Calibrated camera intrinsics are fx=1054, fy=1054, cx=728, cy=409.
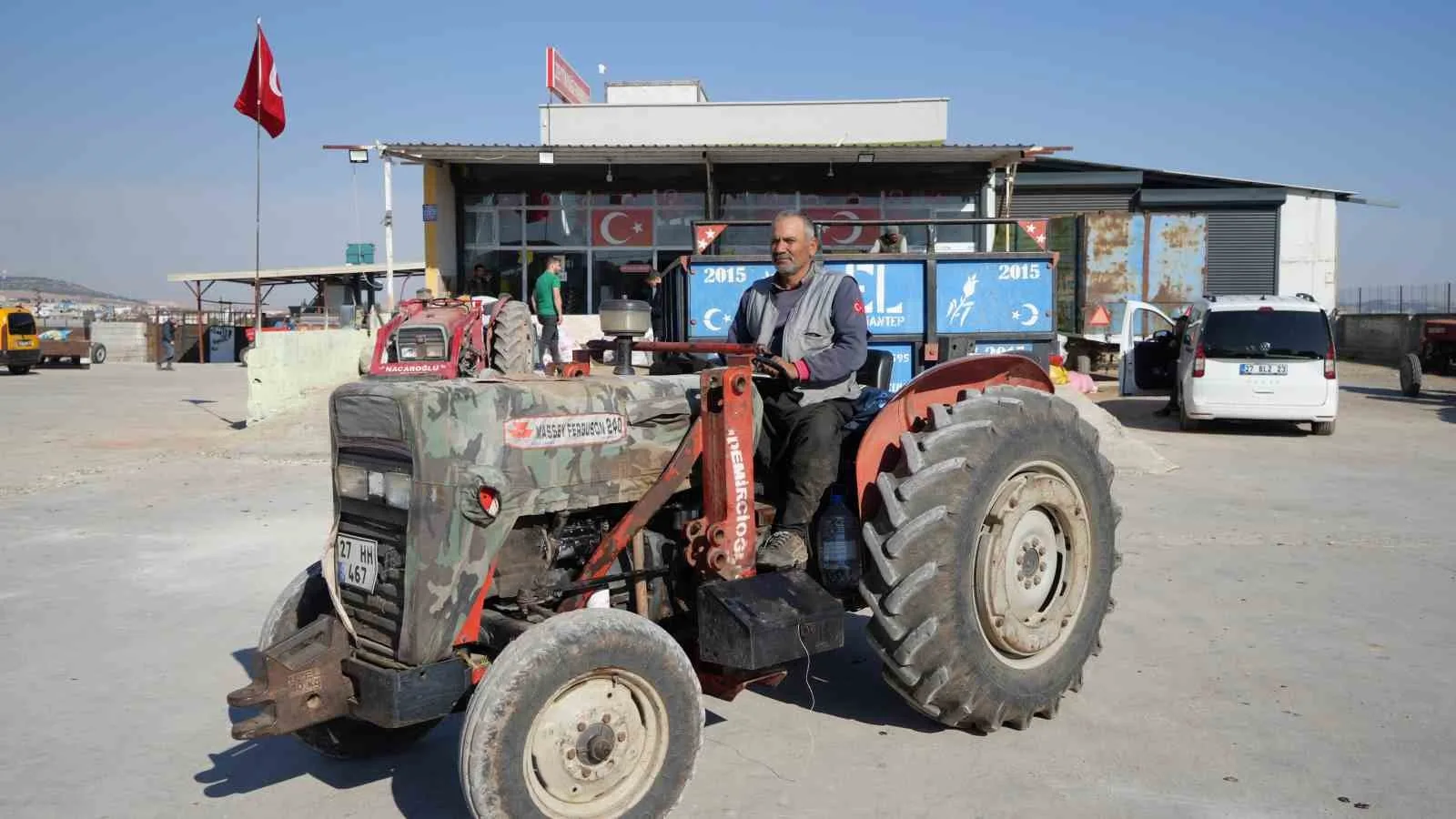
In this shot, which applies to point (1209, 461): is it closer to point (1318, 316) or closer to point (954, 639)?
point (1318, 316)

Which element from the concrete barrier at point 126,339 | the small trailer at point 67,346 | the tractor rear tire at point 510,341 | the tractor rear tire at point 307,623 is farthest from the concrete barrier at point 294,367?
the concrete barrier at point 126,339

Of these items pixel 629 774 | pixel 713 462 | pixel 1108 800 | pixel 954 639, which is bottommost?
pixel 1108 800

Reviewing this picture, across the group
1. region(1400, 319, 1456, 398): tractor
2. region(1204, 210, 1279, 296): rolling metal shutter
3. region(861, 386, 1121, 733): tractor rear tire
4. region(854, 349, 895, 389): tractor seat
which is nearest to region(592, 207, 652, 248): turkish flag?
region(1204, 210, 1279, 296): rolling metal shutter

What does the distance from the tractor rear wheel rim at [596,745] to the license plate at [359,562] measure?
0.76m

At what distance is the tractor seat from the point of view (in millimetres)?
4777

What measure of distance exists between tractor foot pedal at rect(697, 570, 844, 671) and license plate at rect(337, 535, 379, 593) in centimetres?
105

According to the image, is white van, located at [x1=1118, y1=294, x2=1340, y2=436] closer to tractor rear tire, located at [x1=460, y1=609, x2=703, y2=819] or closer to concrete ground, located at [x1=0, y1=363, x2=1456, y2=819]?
concrete ground, located at [x1=0, y1=363, x2=1456, y2=819]

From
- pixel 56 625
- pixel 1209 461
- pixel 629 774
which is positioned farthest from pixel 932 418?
pixel 1209 461

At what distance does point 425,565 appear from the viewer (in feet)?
10.2

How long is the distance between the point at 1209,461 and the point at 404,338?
1007 centimetres

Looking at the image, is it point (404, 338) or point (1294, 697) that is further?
point (404, 338)

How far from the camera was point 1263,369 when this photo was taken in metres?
13.4

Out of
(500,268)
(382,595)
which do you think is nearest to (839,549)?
(382,595)

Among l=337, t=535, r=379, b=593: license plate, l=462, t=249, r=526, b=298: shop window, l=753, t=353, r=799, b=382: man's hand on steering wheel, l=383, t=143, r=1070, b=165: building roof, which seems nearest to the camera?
l=337, t=535, r=379, b=593: license plate
